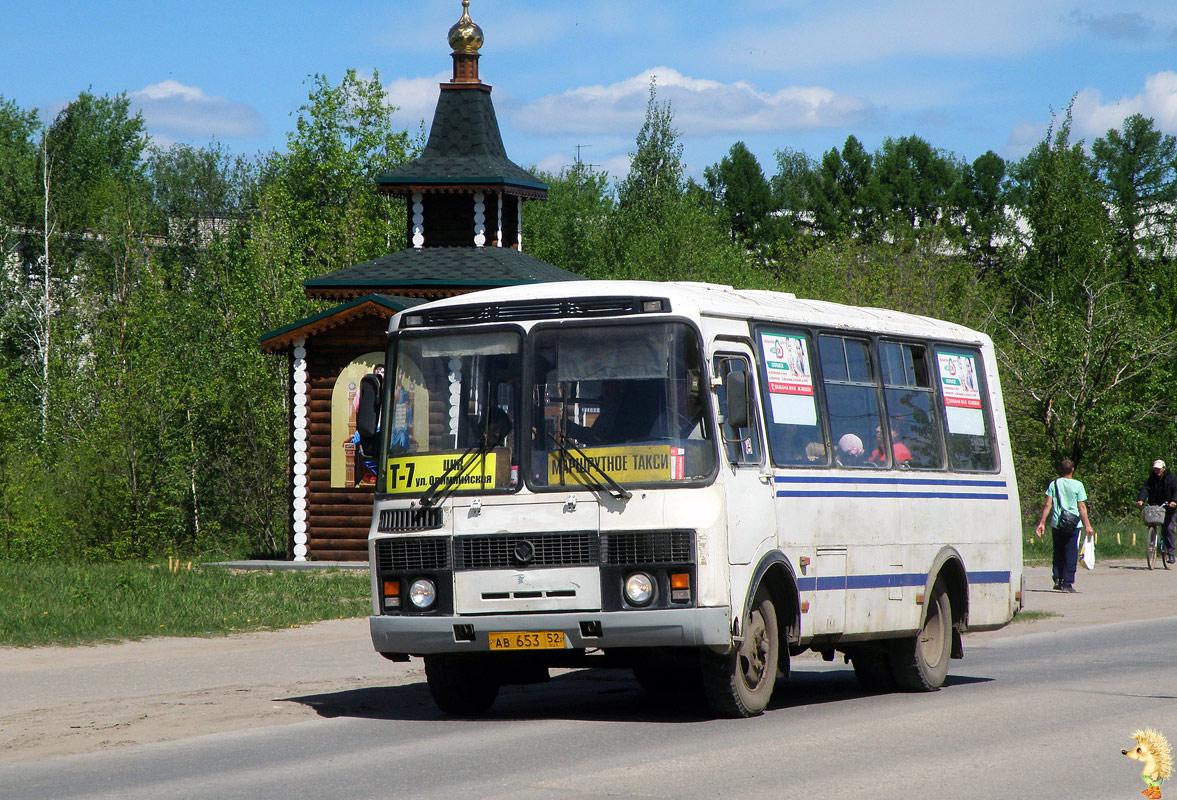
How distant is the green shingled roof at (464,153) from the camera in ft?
109

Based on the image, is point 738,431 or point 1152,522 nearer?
point 738,431

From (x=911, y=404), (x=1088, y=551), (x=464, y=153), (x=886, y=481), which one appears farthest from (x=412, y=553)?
(x=464, y=153)

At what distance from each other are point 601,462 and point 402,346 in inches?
74.5

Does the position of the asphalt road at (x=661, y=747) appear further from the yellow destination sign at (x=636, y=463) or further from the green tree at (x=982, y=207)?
the green tree at (x=982, y=207)

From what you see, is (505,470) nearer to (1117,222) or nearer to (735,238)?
(1117,222)

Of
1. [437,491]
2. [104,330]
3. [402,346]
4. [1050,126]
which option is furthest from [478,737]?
[1050,126]

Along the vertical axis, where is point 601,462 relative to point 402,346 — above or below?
below

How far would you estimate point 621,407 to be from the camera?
11.0 meters

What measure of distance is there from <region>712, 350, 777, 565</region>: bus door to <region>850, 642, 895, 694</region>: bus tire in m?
2.74

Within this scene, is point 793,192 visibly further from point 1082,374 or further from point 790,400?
point 790,400

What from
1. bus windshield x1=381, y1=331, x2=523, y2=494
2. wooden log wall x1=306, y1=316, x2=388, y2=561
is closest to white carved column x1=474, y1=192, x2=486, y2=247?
wooden log wall x1=306, y1=316, x2=388, y2=561

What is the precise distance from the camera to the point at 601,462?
10.9 meters

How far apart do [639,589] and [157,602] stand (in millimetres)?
11910

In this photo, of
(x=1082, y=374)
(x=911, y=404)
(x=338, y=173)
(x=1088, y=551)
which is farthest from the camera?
(x=338, y=173)
